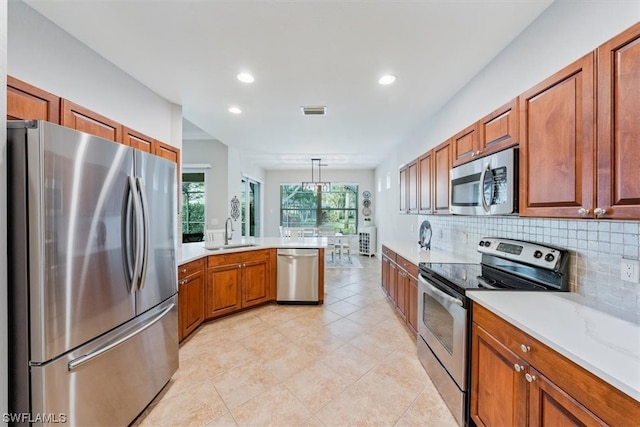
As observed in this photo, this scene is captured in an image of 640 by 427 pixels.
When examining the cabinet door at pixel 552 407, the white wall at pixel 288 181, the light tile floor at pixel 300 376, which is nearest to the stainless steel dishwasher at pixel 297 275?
the light tile floor at pixel 300 376

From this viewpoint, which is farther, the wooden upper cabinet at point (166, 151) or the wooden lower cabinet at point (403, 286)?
the wooden upper cabinet at point (166, 151)

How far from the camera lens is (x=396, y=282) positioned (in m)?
3.20

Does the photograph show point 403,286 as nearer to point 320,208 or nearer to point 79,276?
point 79,276

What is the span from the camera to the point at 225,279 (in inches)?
125

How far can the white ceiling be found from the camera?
5.27ft

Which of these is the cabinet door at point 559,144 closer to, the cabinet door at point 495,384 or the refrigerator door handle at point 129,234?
the cabinet door at point 495,384

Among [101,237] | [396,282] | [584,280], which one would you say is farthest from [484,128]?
[101,237]

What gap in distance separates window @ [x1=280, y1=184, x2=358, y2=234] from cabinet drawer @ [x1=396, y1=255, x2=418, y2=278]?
16.9 feet

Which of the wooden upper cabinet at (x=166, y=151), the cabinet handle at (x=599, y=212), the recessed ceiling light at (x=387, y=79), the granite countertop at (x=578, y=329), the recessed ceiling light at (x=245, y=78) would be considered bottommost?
the granite countertop at (x=578, y=329)

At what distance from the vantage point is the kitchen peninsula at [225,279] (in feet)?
8.64

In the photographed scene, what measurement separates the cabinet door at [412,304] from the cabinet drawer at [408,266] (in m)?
0.05

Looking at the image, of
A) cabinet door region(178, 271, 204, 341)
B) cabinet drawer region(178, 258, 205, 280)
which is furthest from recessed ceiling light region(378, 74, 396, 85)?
cabinet door region(178, 271, 204, 341)

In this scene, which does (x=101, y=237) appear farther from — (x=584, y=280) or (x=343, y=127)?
(x=343, y=127)

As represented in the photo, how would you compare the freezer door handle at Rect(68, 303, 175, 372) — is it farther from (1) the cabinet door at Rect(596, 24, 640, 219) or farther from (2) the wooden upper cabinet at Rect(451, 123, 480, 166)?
(2) the wooden upper cabinet at Rect(451, 123, 480, 166)
